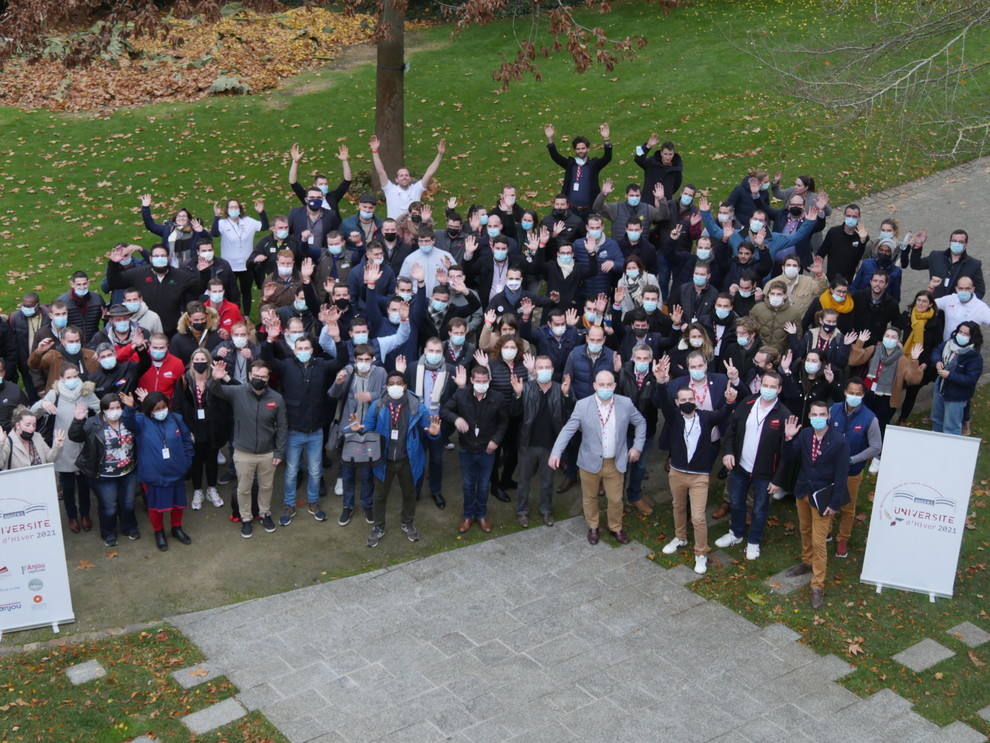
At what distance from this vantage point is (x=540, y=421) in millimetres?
12195

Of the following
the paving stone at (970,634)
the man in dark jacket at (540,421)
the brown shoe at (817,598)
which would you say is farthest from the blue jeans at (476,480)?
the paving stone at (970,634)

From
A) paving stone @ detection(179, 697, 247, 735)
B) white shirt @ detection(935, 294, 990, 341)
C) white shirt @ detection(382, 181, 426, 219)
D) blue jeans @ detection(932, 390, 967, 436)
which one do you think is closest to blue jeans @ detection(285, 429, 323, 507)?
paving stone @ detection(179, 697, 247, 735)

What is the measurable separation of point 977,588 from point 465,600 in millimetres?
4861

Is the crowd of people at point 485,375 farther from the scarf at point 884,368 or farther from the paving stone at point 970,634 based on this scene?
the paving stone at point 970,634

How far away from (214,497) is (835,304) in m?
7.21

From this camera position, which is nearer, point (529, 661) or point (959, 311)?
point (529, 661)

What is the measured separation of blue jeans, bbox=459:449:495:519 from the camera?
12.2 meters

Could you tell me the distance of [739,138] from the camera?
22500 mm

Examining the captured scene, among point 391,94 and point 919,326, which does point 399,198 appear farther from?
point 919,326

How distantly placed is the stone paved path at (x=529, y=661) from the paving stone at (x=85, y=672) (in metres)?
0.83

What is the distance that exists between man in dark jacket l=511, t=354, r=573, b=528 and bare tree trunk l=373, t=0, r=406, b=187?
910cm

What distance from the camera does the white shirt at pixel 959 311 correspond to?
44.1 ft

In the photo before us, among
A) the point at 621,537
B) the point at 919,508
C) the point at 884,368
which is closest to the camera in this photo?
the point at 919,508

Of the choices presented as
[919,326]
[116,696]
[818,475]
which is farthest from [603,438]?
[116,696]
